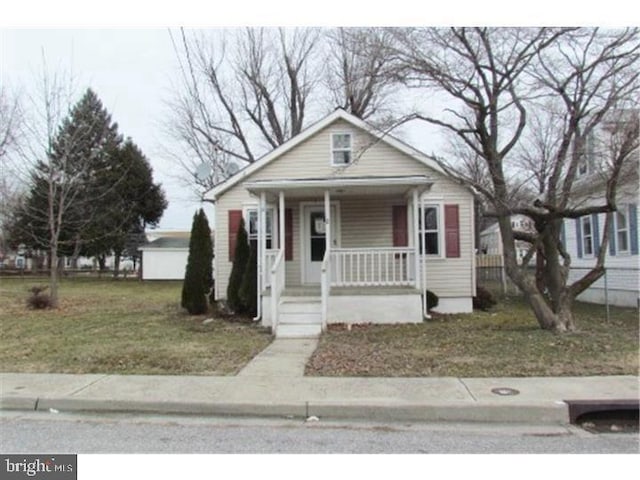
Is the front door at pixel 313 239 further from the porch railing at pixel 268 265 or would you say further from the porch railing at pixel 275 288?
the porch railing at pixel 275 288

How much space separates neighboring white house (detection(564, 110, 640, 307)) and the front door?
6041mm

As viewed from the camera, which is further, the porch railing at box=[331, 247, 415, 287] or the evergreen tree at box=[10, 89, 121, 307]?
the evergreen tree at box=[10, 89, 121, 307]

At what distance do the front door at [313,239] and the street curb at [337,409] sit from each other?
840cm

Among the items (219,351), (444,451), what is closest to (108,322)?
(219,351)

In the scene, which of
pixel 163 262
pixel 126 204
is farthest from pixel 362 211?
pixel 126 204

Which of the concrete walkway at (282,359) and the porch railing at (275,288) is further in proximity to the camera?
the porch railing at (275,288)

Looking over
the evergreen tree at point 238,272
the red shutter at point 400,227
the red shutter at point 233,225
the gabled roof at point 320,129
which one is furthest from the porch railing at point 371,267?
the red shutter at point 233,225

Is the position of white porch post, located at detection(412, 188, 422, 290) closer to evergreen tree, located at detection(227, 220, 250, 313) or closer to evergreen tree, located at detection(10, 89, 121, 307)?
evergreen tree, located at detection(227, 220, 250, 313)

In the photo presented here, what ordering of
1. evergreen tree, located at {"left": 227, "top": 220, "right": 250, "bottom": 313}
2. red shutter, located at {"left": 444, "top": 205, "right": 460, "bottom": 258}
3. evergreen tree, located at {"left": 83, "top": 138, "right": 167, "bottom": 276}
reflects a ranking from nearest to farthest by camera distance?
evergreen tree, located at {"left": 227, "top": 220, "right": 250, "bottom": 313} < red shutter, located at {"left": 444, "top": 205, "right": 460, "bottom": 258} < evergreen tree, located at {"left": 83, "top": 138, "right": 167, "bottom": 276}

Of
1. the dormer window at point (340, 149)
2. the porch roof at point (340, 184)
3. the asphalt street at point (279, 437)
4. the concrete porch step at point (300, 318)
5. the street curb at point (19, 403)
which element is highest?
the dormer window at point (340, 149)

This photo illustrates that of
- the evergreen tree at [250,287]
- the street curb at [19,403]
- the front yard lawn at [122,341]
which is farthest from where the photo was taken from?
the evergreen tree at [250,287]

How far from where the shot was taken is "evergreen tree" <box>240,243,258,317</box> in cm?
1244

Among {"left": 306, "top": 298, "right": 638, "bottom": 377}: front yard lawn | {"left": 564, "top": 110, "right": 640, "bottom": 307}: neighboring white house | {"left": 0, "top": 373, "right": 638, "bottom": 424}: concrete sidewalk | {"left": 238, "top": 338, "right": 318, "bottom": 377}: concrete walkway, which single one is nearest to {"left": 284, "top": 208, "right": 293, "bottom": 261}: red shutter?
{"left": 306, "top": 298, "right": 638, "bottom": 377}: front yard lawn

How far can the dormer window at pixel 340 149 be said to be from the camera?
13922 millimetres
